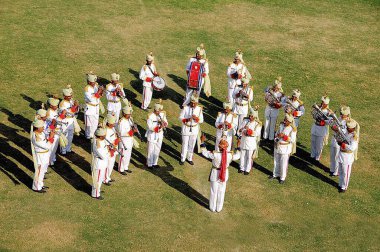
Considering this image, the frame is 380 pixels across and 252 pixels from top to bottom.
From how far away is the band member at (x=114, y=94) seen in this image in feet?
64.5

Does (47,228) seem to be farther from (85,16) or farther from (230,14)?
(230,14)

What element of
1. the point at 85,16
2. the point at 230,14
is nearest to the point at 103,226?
the point at 85,16

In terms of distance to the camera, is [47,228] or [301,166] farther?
[301,166]

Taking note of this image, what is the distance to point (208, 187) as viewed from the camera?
17641mm

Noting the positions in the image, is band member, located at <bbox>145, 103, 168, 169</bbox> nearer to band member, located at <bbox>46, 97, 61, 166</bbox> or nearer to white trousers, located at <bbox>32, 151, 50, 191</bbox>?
band member, located at <bbox>46, 97, 61, 166</bbox>

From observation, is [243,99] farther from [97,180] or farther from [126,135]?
[97,180]

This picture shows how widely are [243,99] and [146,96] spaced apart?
144 inches

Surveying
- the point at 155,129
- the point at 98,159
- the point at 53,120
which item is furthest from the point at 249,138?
the point at 53,120

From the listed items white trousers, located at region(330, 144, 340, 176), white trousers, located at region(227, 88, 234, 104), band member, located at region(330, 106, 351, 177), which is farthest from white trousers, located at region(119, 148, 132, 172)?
white trousers, located at region(330, 144, 340, 176)

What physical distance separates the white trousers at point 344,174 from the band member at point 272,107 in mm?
3256

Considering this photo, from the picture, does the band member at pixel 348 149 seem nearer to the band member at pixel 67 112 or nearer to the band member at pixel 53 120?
the band member at pixel 67 112

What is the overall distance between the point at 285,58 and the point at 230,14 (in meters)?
5.08

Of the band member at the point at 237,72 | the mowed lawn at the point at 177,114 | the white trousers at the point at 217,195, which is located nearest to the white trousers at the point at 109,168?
the mowed lawn at the point at 177,114

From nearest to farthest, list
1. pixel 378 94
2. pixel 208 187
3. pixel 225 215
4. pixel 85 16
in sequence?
pixel 225 215 → pixel 208 187 → pixel 378 94 → pixel 85 16
